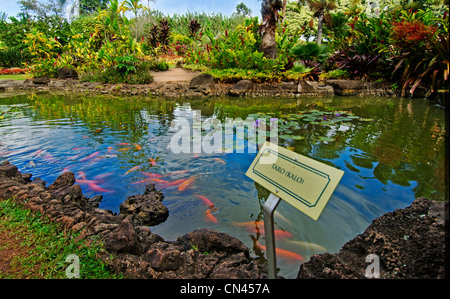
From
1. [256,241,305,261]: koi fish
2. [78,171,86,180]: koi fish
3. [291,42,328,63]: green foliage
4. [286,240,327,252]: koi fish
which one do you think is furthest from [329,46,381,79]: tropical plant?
[78,171,86,180]: koi fish

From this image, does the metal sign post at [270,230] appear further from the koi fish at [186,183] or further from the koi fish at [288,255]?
the koi fish at [186,183]

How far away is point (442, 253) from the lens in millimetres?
1495

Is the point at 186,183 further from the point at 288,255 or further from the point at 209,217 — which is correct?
the point at 288,255

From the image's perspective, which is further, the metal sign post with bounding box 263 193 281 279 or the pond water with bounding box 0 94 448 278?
the pond water with bounding box 0 94 448 278

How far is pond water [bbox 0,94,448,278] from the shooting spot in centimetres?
275

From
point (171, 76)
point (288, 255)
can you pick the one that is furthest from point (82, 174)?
point (171, 76)

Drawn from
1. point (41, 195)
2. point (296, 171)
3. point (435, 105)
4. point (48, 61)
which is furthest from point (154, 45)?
point (296, 171)

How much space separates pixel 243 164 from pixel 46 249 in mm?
2900

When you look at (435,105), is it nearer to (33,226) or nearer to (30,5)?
(33,226)

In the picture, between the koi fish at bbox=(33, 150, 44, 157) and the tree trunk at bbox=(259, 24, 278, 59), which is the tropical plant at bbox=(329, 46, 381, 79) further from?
the koi fish at bbox=(33, 150, 44, 157)

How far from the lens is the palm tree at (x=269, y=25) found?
13133 mm

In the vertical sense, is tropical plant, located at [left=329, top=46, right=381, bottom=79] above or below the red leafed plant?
below

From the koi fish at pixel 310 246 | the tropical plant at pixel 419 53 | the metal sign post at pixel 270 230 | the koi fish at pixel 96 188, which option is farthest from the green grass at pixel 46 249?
the tropical plant at pixel 419 53

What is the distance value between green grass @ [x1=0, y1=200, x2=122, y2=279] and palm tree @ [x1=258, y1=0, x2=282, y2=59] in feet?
44.9
